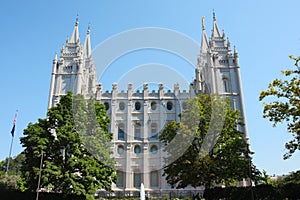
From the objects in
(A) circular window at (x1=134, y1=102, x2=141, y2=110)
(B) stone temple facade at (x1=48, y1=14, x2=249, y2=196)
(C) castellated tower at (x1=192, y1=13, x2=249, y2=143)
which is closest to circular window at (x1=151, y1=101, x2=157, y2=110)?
(B) stone temple facade at (x1=48, y1=14, x2=249, y2=196)

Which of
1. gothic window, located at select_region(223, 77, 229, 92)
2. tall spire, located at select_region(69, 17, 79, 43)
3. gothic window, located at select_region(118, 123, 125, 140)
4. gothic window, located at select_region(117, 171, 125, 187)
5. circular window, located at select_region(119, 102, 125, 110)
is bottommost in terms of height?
gothic window, located at select_region(117, 171, 125, 187)

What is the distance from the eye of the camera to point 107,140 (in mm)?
19891

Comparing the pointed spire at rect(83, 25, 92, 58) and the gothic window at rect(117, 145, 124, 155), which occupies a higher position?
the pointed spire at rect(83, 25, 92, 58)

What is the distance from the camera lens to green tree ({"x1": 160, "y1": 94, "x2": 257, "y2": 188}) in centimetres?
1766

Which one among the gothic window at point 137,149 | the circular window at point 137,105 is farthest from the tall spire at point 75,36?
the gothic window at point 137,149

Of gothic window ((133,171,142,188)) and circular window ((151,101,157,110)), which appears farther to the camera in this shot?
circular window ((151,101,157,110))

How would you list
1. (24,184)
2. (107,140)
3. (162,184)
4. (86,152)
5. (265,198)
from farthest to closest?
1. (162,184)
2. (107,140)
3. (86,152)
4. (24,184)
5. (265,198)

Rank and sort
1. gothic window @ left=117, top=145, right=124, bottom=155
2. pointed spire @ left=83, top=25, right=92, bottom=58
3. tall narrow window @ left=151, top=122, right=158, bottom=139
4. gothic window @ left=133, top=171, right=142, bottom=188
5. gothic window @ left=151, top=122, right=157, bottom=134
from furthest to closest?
1. pointed spire @ left=83, top=25, right=92, bottom=58
2. gothic window @ left=151, top=122, right=157, bottom=134
3. tall narrow window @ left=151, top=122, right=158, bottom=139
4. gothic window @ left=117, top=145, right=124, bottom=155
5. gothic window @ left=133, top=171, right=142, bottom=188

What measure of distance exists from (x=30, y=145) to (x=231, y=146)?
13.9 m

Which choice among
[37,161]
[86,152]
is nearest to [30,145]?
[37,161]

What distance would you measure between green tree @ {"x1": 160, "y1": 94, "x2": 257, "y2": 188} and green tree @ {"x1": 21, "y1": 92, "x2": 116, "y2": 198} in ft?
16.7

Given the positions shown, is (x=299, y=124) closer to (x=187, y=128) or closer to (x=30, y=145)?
(x=187, y=128)

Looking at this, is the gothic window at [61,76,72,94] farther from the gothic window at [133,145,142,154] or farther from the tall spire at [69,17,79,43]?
the gothic window at [133,145,142,154]

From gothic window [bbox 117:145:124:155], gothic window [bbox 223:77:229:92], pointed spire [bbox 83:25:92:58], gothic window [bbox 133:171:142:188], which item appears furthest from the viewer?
pointed spire [bbox 83:25:92:58]
